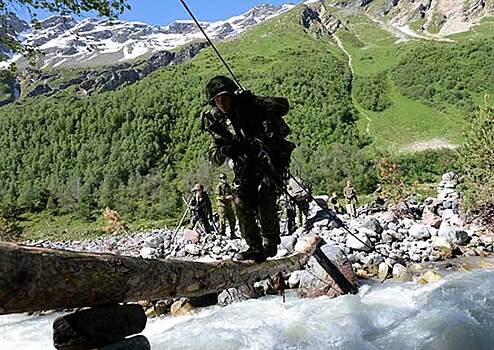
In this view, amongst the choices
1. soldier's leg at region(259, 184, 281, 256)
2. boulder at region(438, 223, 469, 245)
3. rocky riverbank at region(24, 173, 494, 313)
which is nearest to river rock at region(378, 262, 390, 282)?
rocky riverbank at region(24, 173, 494, 313)

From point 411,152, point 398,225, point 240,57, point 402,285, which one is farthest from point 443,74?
point 402,285

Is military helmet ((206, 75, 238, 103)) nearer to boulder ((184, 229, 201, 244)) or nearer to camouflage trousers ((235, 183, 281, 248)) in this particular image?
camouflage trousers ((235, 183, 281, 248))

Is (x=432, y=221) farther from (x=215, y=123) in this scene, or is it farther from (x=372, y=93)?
(x=372, y=93)

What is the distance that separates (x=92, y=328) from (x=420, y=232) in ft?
52.8

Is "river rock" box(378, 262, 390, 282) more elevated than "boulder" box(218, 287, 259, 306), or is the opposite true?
"boulder" box(218, 287, 259, 306)

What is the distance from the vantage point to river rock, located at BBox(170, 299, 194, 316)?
1163cm

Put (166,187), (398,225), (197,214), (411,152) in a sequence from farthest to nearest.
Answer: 1. (166,187)
2. (411,152)
3. (197,214)
4. (398,225)

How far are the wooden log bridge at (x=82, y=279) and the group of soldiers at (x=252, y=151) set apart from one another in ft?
6.09

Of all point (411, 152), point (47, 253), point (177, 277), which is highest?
point (47, 253)

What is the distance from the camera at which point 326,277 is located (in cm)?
1134

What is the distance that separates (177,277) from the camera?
4645mm

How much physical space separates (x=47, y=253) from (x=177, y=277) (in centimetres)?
191

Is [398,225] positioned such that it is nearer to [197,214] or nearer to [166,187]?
A: [197,214]

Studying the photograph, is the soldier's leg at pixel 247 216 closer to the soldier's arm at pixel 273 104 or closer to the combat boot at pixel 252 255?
the combat boot at pixel 252 255
